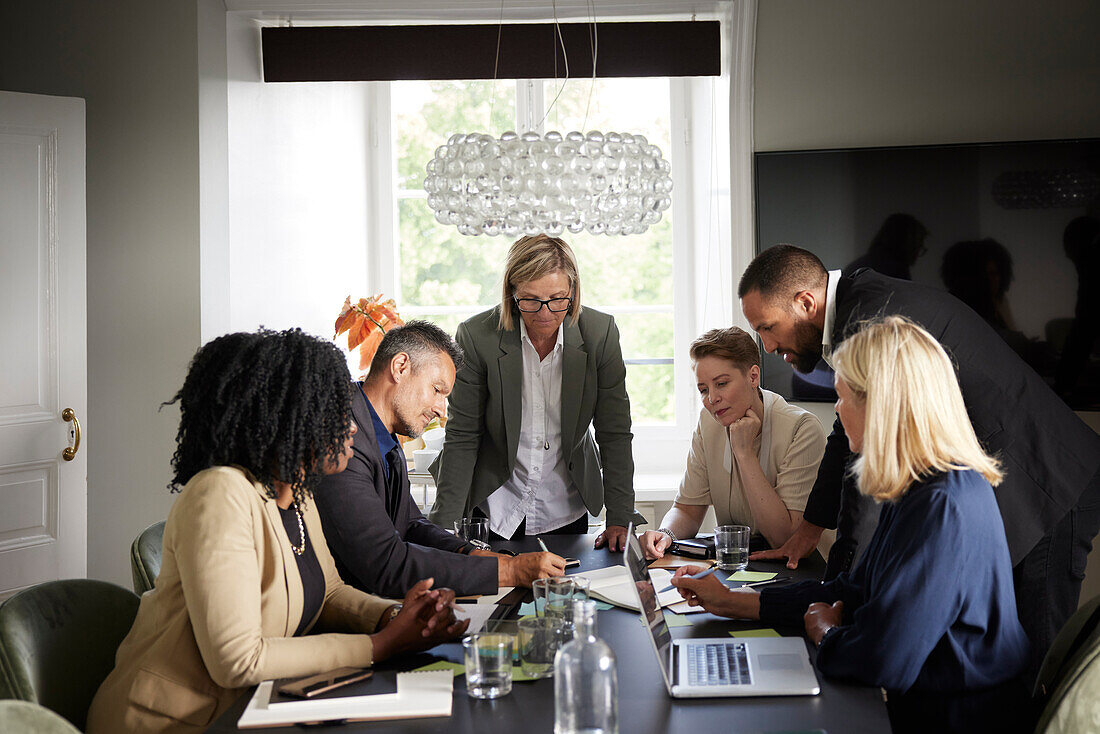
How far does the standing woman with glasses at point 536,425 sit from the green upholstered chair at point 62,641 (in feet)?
3.98

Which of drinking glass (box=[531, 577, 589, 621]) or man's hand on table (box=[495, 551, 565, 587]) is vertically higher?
→ drinking glass (box=[531, 577, 589, 621])

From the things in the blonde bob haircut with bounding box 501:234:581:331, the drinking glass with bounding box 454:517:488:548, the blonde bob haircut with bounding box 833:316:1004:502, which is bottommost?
the drinking glass with bounding box 454:517:488:548

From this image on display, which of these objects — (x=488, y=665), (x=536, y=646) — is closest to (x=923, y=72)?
(x=536, y=646)

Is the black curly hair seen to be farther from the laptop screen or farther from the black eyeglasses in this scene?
the black eyeglasses

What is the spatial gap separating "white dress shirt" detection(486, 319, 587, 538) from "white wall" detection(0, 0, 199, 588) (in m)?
1.43

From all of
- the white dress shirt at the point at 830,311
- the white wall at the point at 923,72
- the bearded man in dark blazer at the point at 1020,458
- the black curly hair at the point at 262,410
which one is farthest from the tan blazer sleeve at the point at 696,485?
the white wall at the point at 923,72

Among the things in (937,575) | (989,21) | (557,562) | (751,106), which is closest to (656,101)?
(751,106)

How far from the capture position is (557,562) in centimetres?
203

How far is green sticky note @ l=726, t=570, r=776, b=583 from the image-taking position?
213cm

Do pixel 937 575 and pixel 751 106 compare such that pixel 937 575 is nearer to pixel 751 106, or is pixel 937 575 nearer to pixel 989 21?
pixel 751 106

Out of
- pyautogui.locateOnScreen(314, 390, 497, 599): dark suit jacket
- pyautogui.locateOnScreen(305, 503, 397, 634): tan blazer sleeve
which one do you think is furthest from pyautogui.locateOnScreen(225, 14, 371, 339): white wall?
pyautogui.locateOnScreen(305, 503, 397, 634): tan blazer sleeve

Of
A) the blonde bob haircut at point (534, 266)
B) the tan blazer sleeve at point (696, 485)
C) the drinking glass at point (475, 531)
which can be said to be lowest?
the drinking glass at point (475, 531)

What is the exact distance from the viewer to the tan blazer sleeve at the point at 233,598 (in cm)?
145

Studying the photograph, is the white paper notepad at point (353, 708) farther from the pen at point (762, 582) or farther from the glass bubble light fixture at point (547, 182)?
the glass bubble light fixture at point (547, 182)
